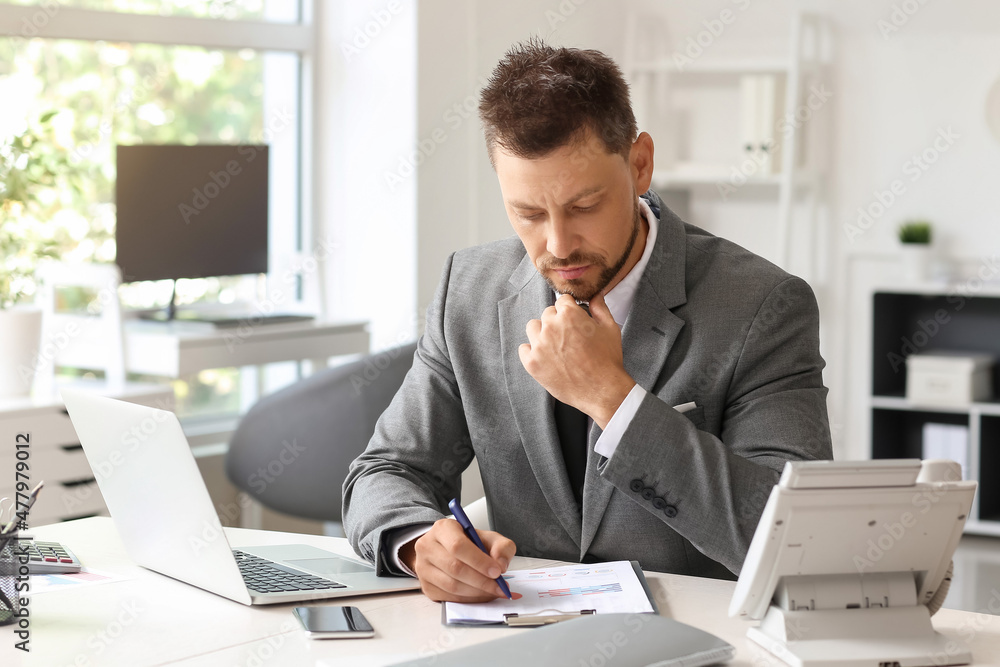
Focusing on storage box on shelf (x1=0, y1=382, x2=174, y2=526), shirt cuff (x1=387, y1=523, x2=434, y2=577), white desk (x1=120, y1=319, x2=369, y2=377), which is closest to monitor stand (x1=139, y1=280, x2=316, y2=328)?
white desk (x1=120, y1=319, x2=369, y2=377)

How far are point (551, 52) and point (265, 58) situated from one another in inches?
104

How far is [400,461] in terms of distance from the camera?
5.61ft

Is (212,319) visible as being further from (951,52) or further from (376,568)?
(951,52)

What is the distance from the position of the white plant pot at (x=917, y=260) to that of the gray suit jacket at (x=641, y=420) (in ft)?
9.16

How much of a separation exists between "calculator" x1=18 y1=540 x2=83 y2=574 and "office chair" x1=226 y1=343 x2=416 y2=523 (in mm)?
1695

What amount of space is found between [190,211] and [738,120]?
2.45m

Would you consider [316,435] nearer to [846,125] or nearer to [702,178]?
[702,178]

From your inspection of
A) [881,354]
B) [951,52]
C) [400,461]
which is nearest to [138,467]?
[400,461]

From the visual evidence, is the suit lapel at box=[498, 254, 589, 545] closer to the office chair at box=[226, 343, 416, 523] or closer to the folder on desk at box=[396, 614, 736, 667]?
the folder on desk at box=[396, 614, 736, 667]

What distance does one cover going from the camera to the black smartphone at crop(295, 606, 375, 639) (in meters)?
1.22

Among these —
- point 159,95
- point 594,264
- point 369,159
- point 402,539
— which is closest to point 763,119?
point 369,159

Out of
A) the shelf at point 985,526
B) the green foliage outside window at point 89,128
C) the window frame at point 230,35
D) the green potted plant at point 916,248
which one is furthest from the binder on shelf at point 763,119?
the green foliage outside window at point 89,128

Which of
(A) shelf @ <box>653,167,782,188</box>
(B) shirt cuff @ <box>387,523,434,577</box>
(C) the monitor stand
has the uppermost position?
(A) shelf @ <box>653,167,782,188</box>

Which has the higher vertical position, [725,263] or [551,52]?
[551,52]
